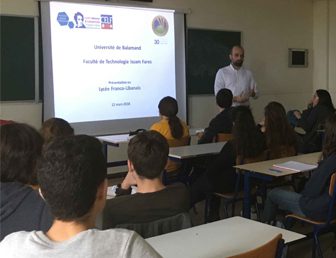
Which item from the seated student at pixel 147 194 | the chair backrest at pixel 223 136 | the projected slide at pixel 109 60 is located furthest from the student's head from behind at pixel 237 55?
the seated student at pixel 147 194

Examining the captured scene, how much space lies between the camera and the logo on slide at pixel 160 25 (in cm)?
609

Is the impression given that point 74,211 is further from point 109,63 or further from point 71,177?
point 109,63

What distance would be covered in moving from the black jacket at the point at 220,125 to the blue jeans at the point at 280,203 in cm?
125

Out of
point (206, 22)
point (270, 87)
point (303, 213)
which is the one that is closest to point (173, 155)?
point (303, 213)

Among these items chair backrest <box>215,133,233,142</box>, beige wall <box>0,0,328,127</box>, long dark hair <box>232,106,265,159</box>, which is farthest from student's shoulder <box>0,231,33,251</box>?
beige wall <box>0,0,328,127</box>

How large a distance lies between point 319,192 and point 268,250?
1.58 m

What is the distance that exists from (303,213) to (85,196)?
7.62 ft

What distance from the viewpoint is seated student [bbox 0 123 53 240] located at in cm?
160

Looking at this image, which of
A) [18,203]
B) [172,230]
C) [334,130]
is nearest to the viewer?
[18,203]

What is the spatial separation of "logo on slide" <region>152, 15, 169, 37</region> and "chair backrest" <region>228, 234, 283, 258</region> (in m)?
4.87

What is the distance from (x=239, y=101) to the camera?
237 inches

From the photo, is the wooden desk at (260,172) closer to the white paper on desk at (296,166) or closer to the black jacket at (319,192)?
the white paper on desk at (296,166)

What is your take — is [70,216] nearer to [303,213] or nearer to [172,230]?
[172,230]

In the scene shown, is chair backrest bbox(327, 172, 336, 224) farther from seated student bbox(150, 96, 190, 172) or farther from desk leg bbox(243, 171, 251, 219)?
seated student bbox(150, 96, 190, 172)
